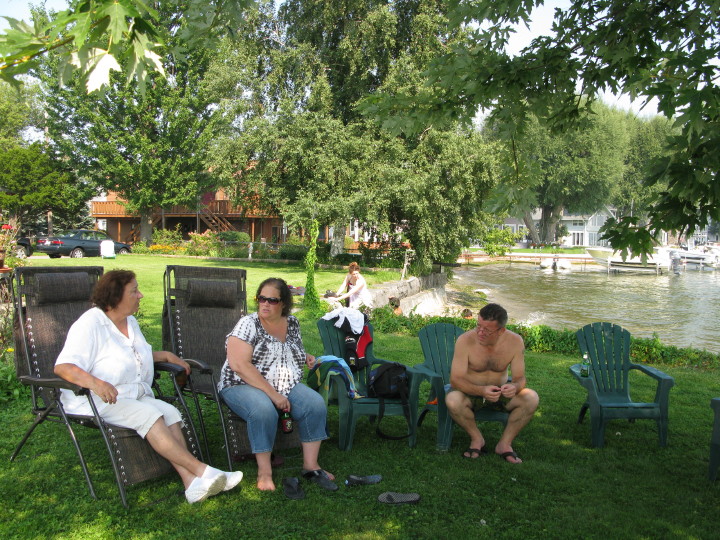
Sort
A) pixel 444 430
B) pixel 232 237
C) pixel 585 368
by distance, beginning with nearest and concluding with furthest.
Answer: pixel 444 430 → pixel 585 368 → pixel 232 237

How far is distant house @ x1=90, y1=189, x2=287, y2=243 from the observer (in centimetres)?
3931

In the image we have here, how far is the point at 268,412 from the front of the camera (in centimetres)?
395

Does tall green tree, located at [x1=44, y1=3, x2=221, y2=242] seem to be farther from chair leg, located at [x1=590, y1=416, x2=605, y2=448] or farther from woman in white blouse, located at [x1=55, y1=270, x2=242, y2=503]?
chair leg, located at [x1=590, y1=416, x2=605, y2=448]

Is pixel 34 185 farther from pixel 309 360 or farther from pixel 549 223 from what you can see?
pixel 549 223

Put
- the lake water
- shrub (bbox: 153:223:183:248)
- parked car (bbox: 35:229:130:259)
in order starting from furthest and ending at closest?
shrub (bbox: 153:223:183:248) → parked car (bbox: 35:229:130:259) → the lake water

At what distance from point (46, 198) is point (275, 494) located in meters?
33.5

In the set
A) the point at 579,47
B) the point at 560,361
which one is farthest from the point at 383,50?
the point at 579,47

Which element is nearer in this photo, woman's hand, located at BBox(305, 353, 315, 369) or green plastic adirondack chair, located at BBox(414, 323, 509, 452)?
woman's hand, located at BBox(305, 353, 315, 369)

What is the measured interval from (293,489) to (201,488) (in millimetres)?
568

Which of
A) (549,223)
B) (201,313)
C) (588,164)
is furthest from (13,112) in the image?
(549,223)

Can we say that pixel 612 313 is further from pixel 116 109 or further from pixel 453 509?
pixel 116 109

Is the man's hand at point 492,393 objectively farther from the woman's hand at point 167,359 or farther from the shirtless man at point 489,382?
the woman's hand at point 167,359

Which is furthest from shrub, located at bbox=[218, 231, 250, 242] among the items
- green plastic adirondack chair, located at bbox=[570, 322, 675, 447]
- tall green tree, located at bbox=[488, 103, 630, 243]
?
green plastic adirondack chair, located at bbox=[570, 322, 675, 447]

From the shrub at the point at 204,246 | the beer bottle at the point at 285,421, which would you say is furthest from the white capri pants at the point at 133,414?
the shrub at the point at 204,246
